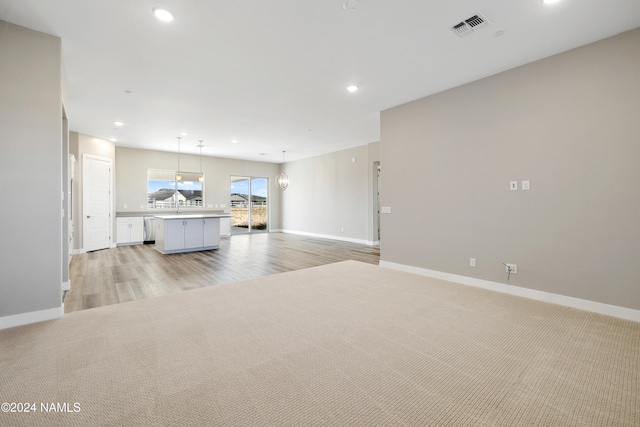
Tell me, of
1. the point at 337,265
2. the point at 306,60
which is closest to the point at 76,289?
the point at 337,265

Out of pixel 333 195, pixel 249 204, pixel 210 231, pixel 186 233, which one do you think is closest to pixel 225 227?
pixel 249 204

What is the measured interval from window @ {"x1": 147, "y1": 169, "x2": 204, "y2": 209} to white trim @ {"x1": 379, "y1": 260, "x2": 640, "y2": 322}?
7.45m

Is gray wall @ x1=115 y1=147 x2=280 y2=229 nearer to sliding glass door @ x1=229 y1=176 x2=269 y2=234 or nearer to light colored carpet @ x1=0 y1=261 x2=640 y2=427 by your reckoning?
sliding glass door @ x1=229 y1=176 x2=269 y2=234

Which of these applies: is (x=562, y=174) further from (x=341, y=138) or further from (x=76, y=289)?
(x=76, y=289)

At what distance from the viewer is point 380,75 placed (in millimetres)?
3654

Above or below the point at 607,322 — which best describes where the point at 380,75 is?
above

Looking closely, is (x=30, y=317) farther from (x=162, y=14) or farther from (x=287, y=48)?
(x=287, y=48)

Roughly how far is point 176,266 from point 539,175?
5968 mm

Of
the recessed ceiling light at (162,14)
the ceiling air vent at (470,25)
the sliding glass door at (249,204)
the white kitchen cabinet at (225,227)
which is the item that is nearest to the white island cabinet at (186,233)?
the white kitchen cabinet at (225,227)

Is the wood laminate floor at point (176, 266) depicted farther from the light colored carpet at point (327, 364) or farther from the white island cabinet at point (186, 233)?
the light colored carpet at point (327, 364)

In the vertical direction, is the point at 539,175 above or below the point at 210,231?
above

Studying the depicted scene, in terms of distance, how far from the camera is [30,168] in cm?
267

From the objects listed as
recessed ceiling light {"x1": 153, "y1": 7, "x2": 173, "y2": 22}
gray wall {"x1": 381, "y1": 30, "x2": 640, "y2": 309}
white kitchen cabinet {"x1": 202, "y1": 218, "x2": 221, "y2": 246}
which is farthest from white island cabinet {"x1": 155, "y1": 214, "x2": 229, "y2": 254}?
gray wall {"x1": 381, "y1": 30, "x2": 640, "y2": 309}

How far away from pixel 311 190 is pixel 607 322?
8203mm
